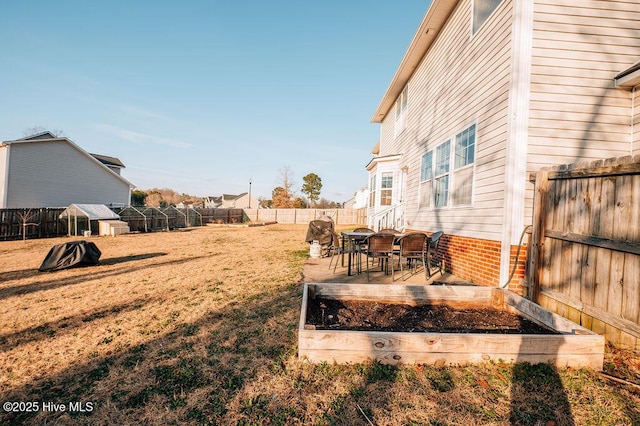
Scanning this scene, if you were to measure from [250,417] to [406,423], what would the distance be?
3.46ft

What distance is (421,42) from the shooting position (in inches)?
332

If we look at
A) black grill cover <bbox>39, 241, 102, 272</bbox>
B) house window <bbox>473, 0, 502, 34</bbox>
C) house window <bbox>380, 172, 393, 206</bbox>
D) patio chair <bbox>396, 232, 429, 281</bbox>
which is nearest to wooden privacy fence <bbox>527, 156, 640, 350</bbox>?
patio chair <bbox>396, 232, 429, 281</bbox>

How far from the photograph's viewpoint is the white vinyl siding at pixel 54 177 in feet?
57.8

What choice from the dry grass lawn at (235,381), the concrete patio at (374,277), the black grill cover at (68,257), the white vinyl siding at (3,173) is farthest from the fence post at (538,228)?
the white vinyl siding at (3,173)

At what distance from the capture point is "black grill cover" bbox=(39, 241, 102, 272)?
7129 millimetres

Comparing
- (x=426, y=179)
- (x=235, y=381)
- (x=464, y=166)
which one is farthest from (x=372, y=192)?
(x=235, y=381)

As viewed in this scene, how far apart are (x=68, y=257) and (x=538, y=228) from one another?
31.6 feet

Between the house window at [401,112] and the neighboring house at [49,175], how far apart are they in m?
21.0

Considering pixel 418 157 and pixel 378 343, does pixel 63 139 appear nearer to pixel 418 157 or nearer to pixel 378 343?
pixel 418 157

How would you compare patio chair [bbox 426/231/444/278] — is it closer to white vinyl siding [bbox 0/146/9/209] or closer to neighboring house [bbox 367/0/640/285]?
neighboring house [bbox 367/0/640/285]

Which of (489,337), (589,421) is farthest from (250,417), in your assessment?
(589,421)

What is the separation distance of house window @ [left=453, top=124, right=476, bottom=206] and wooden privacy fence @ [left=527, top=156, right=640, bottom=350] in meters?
1.80

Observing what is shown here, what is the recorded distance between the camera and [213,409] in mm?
2166

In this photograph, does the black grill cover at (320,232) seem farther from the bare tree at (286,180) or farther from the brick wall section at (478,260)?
the bare tree at (286,180)
